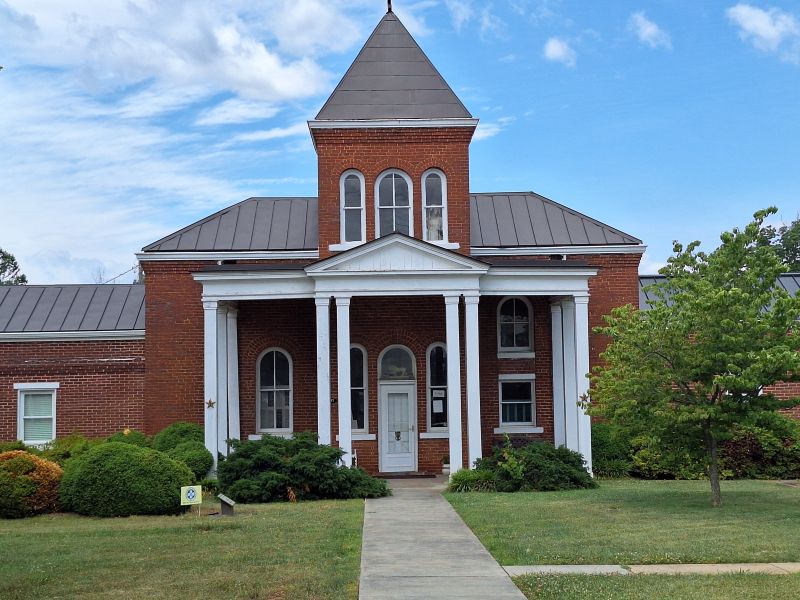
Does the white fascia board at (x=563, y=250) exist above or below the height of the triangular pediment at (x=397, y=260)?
above

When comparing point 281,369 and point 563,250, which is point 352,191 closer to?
point 281,369

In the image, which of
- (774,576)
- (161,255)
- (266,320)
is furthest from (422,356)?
(774,576)

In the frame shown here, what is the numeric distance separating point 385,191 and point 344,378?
5.56 metres

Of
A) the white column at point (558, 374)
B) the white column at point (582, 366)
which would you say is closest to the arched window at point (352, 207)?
the white column at point (558, 374)

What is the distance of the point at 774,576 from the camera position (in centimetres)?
1050

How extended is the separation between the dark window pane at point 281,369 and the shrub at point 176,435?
2407mm

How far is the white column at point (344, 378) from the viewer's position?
21.3 metres

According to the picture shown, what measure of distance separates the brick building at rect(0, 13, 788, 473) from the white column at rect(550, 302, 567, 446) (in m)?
0.05

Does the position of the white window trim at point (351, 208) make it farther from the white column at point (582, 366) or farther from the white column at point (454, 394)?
the white column at point (582, 366)

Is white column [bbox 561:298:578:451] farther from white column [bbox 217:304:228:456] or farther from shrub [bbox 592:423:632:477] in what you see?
white column [bbox 217:304:228:456]

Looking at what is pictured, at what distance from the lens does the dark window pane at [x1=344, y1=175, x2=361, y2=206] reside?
2472cm

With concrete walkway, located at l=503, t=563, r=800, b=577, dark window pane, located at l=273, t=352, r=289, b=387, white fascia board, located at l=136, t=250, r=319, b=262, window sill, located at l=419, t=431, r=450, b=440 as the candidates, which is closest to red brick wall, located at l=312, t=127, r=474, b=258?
white fascia board, located at l=136, t=250, r=319, b=262

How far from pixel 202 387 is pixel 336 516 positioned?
1029 centimetres

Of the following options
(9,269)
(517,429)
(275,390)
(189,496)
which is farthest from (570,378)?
(9,269)
